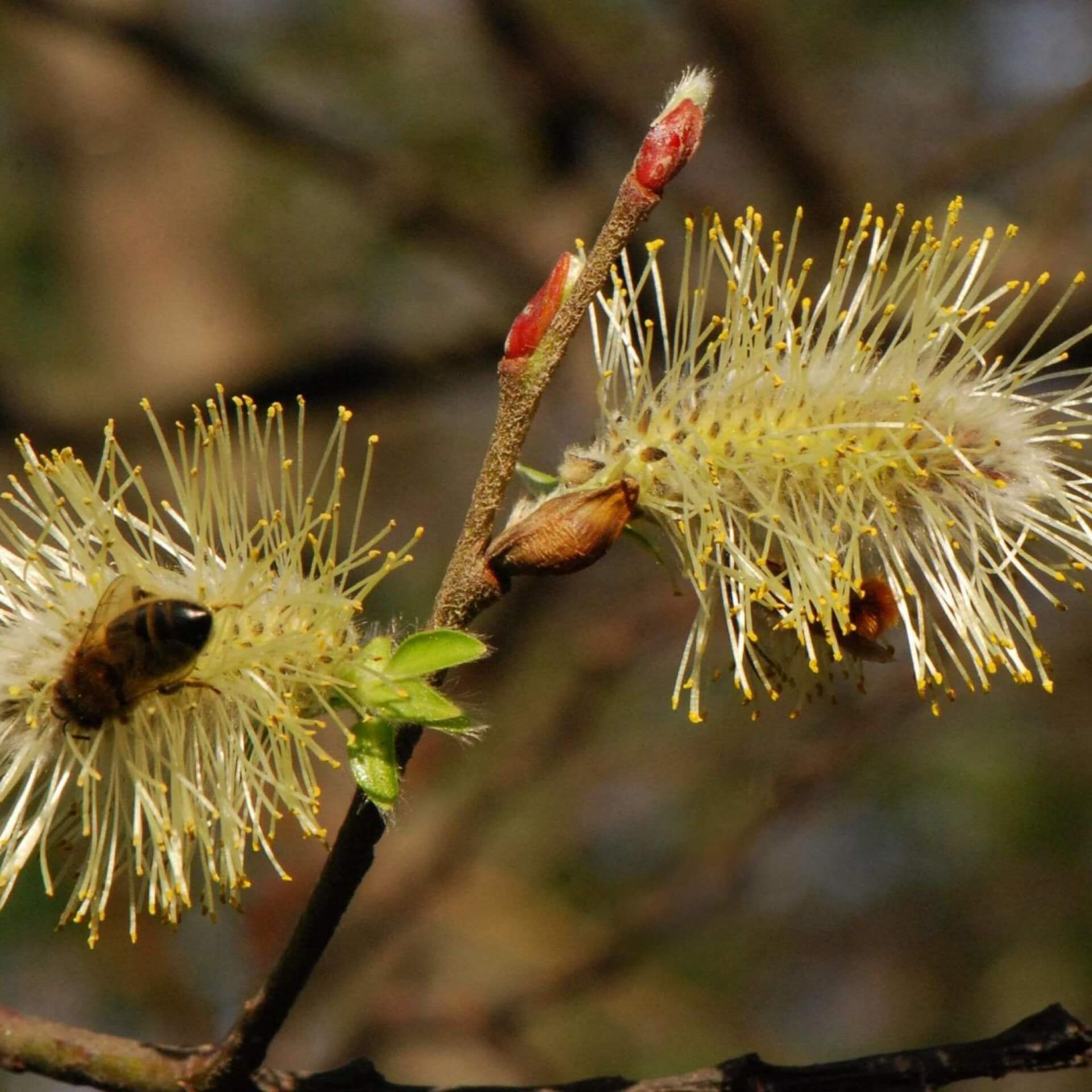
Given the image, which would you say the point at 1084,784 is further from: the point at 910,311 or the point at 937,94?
the point at 910,311

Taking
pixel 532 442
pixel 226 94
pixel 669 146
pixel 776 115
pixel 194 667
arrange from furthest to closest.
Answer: pixel 532 442 → pixel 226 94 → pixel 776 115 → pixel 194 667 → pixel 669 146

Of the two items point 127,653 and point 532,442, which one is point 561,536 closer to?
point 127,653

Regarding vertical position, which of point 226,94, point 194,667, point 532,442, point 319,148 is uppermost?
point 226,94

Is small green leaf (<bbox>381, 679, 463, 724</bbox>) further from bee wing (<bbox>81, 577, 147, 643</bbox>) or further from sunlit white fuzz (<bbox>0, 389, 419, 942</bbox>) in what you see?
bee wing (<bbox>81, 577, 147, 643</bbox>)

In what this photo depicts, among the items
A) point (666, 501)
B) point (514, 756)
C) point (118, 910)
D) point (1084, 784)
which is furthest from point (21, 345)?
point (666, 501)

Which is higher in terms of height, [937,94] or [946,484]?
[937,94]

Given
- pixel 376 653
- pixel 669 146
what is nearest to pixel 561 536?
pixel 376 653
